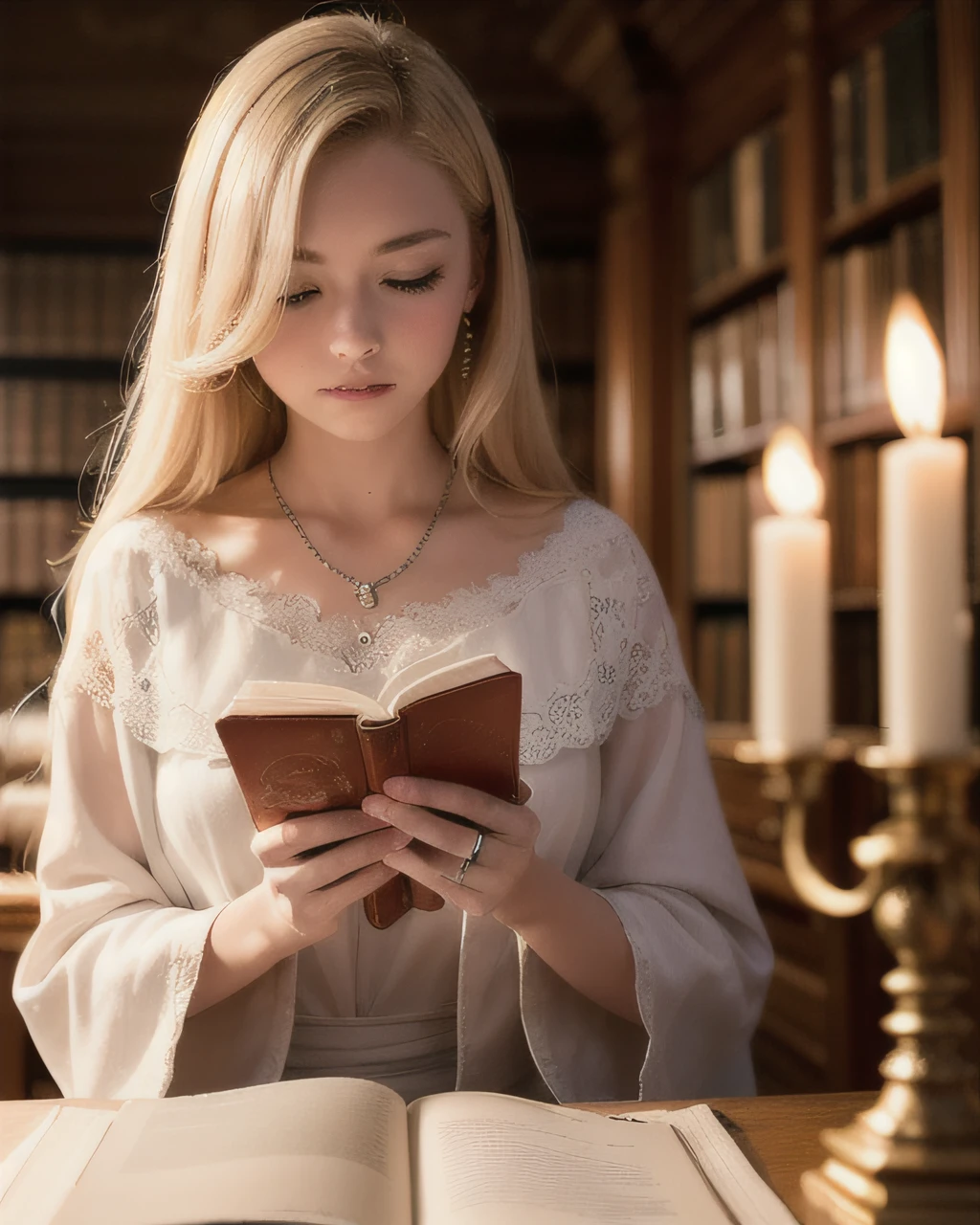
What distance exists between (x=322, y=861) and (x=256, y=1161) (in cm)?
28

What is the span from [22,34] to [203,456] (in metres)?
3.35

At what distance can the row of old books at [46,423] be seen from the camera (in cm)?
415

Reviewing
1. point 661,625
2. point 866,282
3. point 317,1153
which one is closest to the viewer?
point 317,1153

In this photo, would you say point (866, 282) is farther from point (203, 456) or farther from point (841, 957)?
point (203, 456)

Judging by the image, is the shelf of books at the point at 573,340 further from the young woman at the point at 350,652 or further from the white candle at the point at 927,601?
the white candle at the point at 927,601

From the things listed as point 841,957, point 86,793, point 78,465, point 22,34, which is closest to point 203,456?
point 86,793

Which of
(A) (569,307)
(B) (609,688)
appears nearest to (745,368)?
(A) (569,307)

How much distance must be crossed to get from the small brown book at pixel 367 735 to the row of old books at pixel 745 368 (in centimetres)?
254

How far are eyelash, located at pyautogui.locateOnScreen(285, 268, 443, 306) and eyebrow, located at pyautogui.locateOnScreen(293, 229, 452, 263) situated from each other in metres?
0.03

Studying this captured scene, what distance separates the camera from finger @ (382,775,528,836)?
37.3 inches

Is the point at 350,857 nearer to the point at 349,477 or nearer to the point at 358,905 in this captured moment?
the point at 358,905

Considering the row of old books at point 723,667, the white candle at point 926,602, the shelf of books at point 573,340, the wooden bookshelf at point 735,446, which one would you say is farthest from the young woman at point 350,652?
the shelf of books at point 573,340

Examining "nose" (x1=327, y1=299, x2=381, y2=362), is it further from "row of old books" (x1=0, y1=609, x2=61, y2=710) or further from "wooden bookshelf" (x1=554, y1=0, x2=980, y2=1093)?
"row of old books" (x1=0, y1=609, x2=61, y2=710)

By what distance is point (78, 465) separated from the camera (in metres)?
4.20
